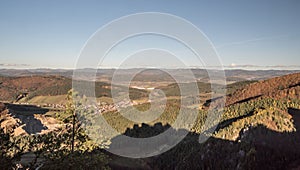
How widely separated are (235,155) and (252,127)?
1151 centimetres

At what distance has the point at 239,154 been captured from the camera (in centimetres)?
5744


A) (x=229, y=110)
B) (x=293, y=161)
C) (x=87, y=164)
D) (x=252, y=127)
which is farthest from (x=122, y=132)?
(x=87, y=164)

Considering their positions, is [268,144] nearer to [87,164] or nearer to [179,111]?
[87,164]

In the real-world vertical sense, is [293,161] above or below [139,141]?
above

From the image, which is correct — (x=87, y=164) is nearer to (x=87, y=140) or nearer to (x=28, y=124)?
(x=87, y=140)

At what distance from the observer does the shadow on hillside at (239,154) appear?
51.6 meters

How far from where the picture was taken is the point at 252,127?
2594 inches

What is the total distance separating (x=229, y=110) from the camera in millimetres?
104750

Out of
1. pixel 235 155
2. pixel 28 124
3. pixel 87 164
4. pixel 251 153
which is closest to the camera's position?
pixel 87 164

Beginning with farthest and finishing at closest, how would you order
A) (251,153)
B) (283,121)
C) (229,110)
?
(229,110), (283,121), (251,153)

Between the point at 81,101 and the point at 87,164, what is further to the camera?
the point at 81,101

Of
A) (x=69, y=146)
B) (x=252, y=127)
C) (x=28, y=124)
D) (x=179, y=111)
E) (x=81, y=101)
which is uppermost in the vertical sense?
(x=81, y=101)

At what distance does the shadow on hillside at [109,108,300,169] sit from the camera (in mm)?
51594

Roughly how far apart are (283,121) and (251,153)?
649 inches
